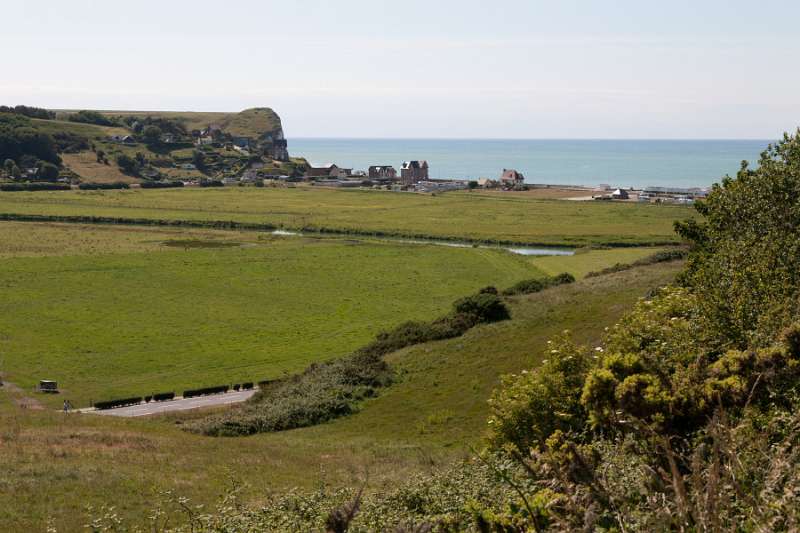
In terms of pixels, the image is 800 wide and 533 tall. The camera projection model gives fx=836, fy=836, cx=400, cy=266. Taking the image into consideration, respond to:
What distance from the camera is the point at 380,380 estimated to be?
40219 millimetres

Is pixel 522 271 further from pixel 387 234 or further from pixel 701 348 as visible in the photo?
pixel 701 348

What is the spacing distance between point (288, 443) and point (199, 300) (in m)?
37.5

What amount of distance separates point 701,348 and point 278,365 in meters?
31.3

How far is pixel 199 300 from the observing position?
66.9 m

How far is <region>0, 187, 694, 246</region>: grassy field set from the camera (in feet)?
372

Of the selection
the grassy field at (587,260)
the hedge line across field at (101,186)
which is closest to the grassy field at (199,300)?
the grassy field at (587,260)

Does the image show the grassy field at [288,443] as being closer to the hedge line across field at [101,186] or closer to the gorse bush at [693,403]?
the gorse bush at [693,403]

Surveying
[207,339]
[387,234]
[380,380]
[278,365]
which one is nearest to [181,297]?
[207,339]

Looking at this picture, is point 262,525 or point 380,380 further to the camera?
point 380,380

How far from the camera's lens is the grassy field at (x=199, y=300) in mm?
47875

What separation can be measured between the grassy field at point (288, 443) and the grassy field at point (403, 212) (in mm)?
64034

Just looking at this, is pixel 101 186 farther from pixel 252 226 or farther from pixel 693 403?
pixel 693 403

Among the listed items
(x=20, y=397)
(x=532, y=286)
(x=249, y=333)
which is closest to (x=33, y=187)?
(x=249, y=333)

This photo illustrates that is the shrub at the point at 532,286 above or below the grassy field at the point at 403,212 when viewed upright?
below
